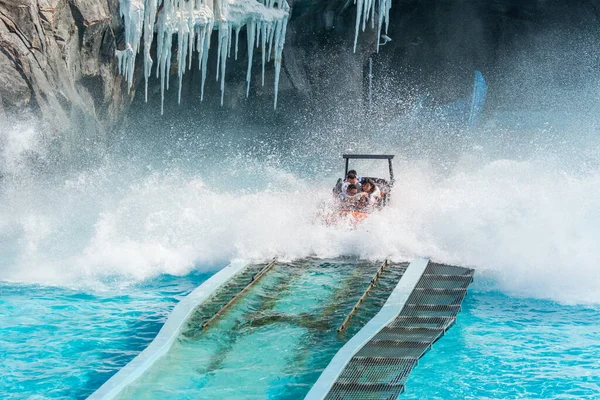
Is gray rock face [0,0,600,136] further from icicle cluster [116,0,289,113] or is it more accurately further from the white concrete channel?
the white concrete channel

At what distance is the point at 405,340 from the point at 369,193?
16.7 feet

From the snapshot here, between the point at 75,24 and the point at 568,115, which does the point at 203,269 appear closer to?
the point at 75,24

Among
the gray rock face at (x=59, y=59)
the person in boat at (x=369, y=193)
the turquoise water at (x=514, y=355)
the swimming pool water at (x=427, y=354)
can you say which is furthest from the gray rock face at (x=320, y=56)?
the turquoise water at (x=514, y=355)

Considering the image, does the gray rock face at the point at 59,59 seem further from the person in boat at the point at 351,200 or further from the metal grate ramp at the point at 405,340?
the metal grate ramp at the point at 405,340

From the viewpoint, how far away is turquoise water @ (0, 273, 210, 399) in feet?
23.0

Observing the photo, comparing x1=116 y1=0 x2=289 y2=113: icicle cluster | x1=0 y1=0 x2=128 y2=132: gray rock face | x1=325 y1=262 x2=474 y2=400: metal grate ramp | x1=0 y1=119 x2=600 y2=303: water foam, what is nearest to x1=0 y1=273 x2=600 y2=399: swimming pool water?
x1=325 y1=262 x2=474 y2=400: metal grate ramp

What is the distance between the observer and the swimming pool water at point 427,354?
6.80m

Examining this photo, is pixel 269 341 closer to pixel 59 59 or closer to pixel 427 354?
pixel 427 354

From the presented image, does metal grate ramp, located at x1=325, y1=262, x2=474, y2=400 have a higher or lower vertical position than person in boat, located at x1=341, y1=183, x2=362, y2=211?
lower

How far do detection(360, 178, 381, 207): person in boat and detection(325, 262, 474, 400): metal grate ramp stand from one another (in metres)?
2.34

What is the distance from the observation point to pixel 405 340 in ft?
24.3

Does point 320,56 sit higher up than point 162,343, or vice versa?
point 320,56

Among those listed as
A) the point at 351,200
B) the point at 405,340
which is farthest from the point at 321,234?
the point at 405,340

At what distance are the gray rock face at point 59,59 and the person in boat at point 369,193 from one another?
6.92 metres
